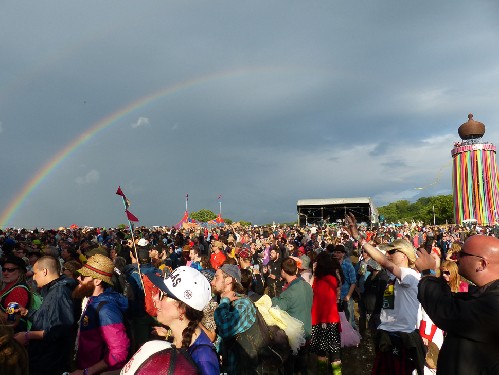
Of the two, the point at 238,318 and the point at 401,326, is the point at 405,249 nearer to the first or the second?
the point at 401,326

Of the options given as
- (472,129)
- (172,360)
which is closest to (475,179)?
(472,129)

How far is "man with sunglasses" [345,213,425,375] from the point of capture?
177 inches

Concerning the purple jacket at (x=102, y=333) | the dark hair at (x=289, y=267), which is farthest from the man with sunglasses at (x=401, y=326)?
the purple jacket at (x=102, y=333)

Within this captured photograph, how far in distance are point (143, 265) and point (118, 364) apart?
4.18 meters

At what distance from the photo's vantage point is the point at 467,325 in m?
2.33

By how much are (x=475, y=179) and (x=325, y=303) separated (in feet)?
225

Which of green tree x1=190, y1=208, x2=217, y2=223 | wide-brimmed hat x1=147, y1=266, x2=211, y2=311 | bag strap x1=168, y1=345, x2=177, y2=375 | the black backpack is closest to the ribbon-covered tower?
green tree x1=190, y1=208, x2=217, y2=223

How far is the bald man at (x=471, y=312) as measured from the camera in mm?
2285

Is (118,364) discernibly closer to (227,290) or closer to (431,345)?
(227,290)

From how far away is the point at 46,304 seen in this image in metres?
3.81

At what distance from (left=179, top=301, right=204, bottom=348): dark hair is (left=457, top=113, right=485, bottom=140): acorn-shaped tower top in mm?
76938

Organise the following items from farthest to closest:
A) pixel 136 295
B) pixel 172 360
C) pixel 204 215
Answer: pixel 204 215
pixel 136 295
pixel 172 360

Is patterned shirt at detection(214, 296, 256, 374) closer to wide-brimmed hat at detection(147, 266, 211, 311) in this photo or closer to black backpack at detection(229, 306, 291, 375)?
black backpack at detection(229, 306, 291, 375)

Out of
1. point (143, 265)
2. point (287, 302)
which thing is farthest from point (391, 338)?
point (143, 265)
